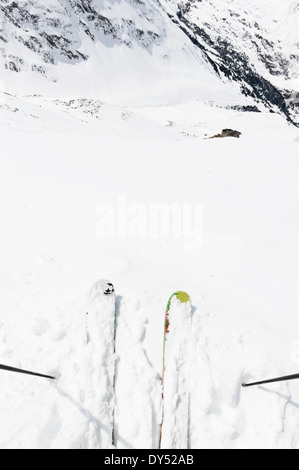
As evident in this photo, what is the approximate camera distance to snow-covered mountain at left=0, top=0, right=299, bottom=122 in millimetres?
85438

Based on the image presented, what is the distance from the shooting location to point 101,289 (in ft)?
14.9

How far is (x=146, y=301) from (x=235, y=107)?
97.0 meters

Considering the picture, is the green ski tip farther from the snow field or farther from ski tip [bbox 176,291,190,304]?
the snow field

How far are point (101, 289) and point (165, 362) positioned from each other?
1.37m

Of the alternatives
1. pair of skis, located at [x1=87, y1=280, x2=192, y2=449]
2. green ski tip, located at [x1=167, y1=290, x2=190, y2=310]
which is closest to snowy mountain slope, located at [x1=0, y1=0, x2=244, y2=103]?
pair of skis, located at [x1=87, y1=280, x2=192, y2=449]


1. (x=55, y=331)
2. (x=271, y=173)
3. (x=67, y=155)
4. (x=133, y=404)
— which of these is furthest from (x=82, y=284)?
(x=271, y=173)

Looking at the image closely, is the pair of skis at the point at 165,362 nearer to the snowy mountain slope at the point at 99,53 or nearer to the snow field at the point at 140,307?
the snow field at the point at 140,307

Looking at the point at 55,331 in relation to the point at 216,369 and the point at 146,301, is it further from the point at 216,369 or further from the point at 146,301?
the point at 216,369

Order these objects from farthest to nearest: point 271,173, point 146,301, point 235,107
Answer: point 235,107, point 271,173, point 146,301

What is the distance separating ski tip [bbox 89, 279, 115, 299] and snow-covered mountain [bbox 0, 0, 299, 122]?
285 feet

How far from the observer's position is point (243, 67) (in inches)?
5502

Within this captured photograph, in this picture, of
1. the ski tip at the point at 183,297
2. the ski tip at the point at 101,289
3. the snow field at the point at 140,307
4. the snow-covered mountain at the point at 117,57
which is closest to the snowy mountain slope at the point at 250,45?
the snow-covered mountain at the point at 117,57
